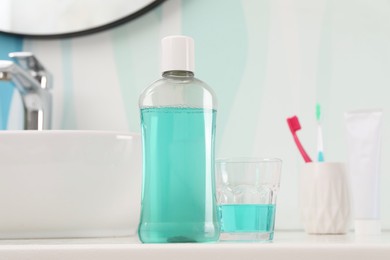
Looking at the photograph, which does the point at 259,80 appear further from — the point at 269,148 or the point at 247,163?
the point at 247,163

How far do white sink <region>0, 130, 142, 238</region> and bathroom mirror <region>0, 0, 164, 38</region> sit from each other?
32cm

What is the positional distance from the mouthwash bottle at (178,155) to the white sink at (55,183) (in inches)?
4.0

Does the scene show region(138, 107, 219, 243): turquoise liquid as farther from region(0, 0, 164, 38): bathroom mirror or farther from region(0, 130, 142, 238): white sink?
region(0, 0, 164, 38): bathroom mirror

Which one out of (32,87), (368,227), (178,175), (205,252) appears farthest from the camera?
(32,87)

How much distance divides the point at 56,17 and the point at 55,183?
375mm

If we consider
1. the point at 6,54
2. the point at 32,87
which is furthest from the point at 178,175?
the point at 6,54

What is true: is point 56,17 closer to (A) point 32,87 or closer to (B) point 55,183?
(A) point 32,87

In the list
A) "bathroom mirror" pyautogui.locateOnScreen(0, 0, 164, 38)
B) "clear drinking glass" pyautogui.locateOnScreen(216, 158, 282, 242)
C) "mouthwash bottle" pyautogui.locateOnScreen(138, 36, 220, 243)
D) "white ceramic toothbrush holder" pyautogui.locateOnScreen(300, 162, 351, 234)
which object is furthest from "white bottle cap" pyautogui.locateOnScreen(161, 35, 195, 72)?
"bathroom mirror" pyautogui.locateOnScreen(0, 0, 164, 38)

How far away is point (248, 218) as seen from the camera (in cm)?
61

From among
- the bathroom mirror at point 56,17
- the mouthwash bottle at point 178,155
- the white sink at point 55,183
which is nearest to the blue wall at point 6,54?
the bathroom mirror at point 56,17

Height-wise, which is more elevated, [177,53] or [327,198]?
[177,53]

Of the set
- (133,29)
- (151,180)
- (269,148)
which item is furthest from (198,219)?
(133,29)

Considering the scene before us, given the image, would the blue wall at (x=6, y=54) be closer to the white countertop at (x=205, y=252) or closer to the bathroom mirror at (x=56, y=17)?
the bathroom mirror at (x=56, y=17)

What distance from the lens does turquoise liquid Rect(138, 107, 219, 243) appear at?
56cm
